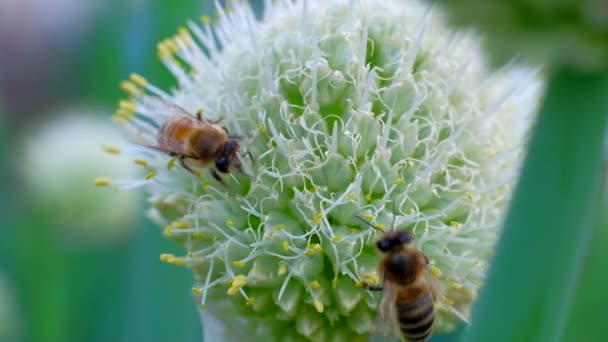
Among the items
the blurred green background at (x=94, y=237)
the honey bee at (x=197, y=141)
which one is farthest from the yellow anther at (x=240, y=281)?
the blurred green background at (x=94, y=237)

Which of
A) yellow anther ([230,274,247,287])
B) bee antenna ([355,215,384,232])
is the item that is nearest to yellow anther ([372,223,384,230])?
bee antenna ([355,215,384,232])

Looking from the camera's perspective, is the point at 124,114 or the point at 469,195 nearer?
the point at 469,195

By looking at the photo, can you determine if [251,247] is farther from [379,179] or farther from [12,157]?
[12,157]

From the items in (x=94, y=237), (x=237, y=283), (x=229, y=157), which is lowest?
(x=237, y=283)

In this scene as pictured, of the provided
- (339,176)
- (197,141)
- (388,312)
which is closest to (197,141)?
(197,141)

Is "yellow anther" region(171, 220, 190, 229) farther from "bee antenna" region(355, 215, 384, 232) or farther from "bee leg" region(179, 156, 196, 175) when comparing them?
"bee antenna" region(355, 215, 384, 232)

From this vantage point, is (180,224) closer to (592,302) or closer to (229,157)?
(229,157)

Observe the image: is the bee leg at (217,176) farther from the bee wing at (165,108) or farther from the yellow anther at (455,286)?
the yellow anther at (455,286)
